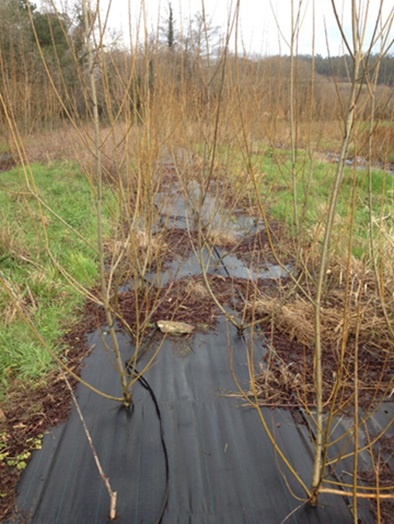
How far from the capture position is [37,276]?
2.95 m

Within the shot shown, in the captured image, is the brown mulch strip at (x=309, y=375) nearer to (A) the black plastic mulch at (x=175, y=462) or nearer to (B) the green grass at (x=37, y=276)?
(A) the black plastic mulch at (x=175, y=462)

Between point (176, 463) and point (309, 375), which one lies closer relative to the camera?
point (176, 463)

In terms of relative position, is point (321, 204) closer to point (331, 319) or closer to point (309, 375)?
point (331, 319)

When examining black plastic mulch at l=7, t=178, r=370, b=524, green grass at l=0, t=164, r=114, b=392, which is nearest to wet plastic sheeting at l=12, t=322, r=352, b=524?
black plastic mulch at l=7, t=178, r=370, b=524

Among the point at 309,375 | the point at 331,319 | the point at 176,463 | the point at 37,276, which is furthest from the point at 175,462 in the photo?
the point at 37,276

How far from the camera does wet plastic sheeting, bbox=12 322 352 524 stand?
1.39 metres

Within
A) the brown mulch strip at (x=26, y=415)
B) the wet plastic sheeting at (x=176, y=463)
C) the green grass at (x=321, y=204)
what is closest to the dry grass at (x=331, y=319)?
the green grass at (x=321, y=204)

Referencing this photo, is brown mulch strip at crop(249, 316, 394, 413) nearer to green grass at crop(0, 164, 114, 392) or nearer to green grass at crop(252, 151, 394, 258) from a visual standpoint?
green grass at crop(252, 151, 394, 258)

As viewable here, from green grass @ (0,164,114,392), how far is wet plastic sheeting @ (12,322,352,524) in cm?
44

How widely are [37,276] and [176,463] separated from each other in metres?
1.93

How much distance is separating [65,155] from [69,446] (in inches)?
283

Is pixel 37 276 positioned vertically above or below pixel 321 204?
below

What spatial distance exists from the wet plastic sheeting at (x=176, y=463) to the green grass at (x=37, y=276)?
44 cm

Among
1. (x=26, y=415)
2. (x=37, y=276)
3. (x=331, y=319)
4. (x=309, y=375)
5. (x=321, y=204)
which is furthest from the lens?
(x=321, y=204)
